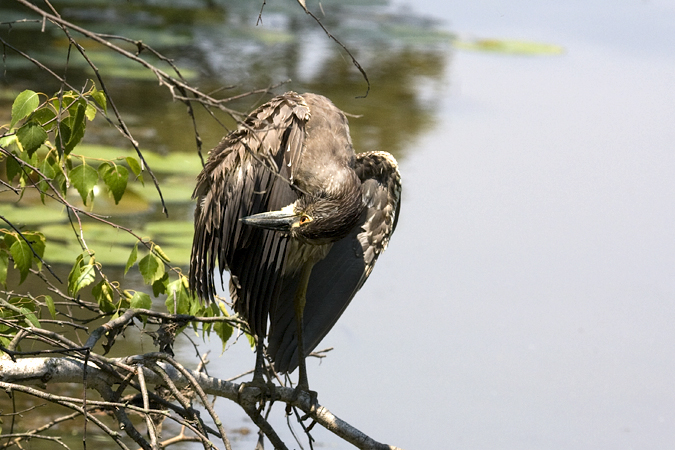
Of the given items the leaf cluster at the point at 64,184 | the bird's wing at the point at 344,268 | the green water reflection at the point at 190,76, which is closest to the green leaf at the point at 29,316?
the leaf cluster at the point at 64,184

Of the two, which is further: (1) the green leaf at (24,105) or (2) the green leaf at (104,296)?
(2) the green leaf at (104,296)

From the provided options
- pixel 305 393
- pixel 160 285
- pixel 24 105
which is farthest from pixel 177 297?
pixel 24 105

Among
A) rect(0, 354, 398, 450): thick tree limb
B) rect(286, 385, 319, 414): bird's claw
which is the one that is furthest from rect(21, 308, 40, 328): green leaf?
rect(286, 385, 319, 414): bird's claw

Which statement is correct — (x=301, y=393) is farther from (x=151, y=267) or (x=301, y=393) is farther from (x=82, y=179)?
(x=82, y=179)

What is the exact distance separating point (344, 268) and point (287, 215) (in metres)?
0.61

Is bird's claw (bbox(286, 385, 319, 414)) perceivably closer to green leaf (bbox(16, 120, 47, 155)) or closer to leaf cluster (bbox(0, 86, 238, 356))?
leaf cluster (bbox(0, 86, 238, 356))

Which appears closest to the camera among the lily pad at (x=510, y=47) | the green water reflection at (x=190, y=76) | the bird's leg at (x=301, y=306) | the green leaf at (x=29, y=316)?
→ the green leaf at (x=29, y=316)

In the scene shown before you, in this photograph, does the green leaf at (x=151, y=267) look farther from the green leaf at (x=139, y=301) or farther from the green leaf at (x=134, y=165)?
the green leaf at (x=134, y=165)

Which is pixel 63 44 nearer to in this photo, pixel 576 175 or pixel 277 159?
pixel 576 175

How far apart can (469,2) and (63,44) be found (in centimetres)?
837

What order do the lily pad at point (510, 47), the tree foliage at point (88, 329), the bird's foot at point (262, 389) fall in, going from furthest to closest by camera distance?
the lily pad at point (510, 47) → the bird's foot at point (262, 389) → the tree foliage at point (88, 329)

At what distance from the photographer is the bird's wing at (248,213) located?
2914mm

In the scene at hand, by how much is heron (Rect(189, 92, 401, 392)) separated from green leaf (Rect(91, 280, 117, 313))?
34 centimetres

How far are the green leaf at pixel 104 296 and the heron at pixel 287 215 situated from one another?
34 cm
